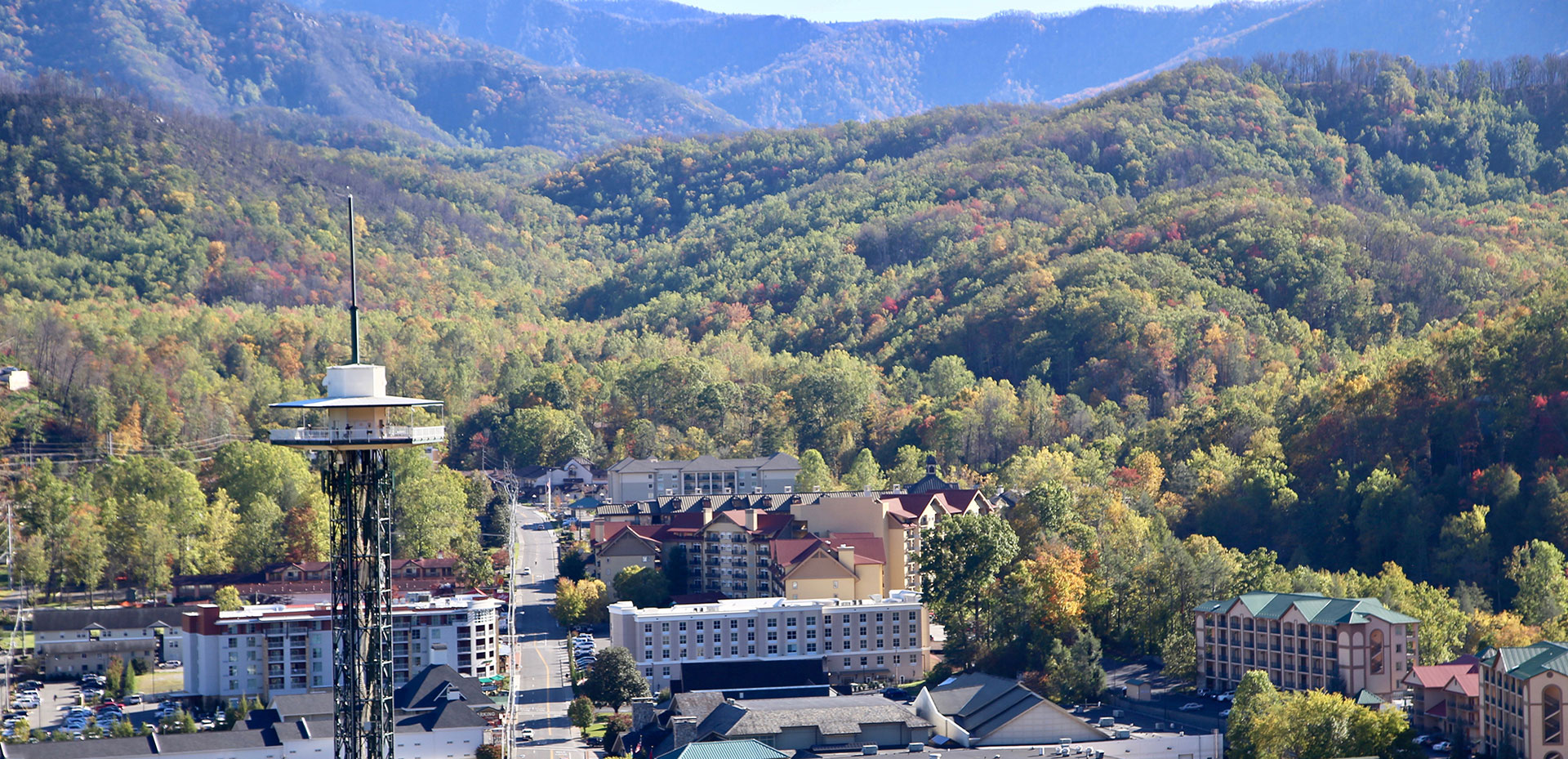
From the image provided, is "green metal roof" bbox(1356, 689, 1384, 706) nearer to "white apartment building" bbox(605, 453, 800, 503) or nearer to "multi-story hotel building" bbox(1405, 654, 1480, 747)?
"multi-story hotel building" bbox(1405, 654, 1480, 747)

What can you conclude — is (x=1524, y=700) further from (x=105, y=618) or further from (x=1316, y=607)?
(x=105, y=618)

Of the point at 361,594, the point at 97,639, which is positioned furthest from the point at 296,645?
the point at 361,594

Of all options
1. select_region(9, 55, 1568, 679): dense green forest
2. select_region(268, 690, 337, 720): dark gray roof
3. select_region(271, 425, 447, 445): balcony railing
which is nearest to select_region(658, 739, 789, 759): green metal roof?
select_region(268, 690, 337, 720): dark gray roof

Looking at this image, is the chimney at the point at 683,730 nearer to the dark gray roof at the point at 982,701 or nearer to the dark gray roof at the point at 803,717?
the dark gray roof at the point at 803,717

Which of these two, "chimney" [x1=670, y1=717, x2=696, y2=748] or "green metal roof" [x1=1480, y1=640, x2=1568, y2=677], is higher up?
"green metal roof" [x1=1480, y1=640, x2=1568, y2=677]

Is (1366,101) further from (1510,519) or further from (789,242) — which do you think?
(1510,519)

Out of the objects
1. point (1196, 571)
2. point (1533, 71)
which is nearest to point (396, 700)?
point (1196, 571)
